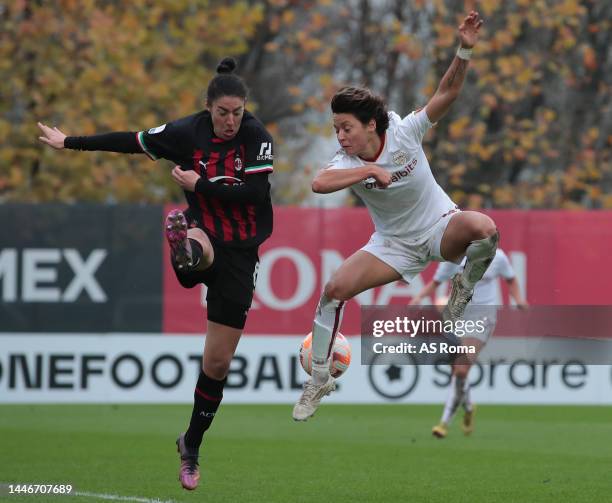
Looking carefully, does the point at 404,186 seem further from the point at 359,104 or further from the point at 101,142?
the point at 101,142

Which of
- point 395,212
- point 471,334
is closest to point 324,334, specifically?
point 395,212

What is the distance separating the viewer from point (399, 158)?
8711 millimetres

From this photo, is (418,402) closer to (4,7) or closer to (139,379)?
(139,379)

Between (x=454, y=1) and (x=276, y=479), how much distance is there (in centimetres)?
1481

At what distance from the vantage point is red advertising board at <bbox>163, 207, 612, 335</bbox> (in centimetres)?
1667

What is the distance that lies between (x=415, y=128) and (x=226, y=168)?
1.35 metres

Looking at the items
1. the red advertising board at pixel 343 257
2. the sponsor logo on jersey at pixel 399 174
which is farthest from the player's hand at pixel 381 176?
the red advertising board at pixel 343 257

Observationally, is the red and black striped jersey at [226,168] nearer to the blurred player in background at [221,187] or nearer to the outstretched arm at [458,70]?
the blurred player in background at [221,187]

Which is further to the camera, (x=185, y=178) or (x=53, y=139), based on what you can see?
(x=53, y=139)

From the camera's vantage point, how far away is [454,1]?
23.4 metres

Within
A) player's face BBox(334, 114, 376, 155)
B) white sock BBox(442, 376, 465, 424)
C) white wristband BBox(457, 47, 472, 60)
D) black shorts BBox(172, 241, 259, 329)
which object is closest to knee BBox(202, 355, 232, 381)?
black shorts BBox(172, 241, 259, 329)

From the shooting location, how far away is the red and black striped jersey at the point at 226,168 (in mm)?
8508

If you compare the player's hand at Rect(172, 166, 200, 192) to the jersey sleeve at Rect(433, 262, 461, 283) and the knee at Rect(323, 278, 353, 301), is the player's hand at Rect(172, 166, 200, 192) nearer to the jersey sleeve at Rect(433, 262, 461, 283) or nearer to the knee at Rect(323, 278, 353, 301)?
the knee at Rect(323, 278, 353, 301)

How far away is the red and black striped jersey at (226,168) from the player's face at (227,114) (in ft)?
0.31
